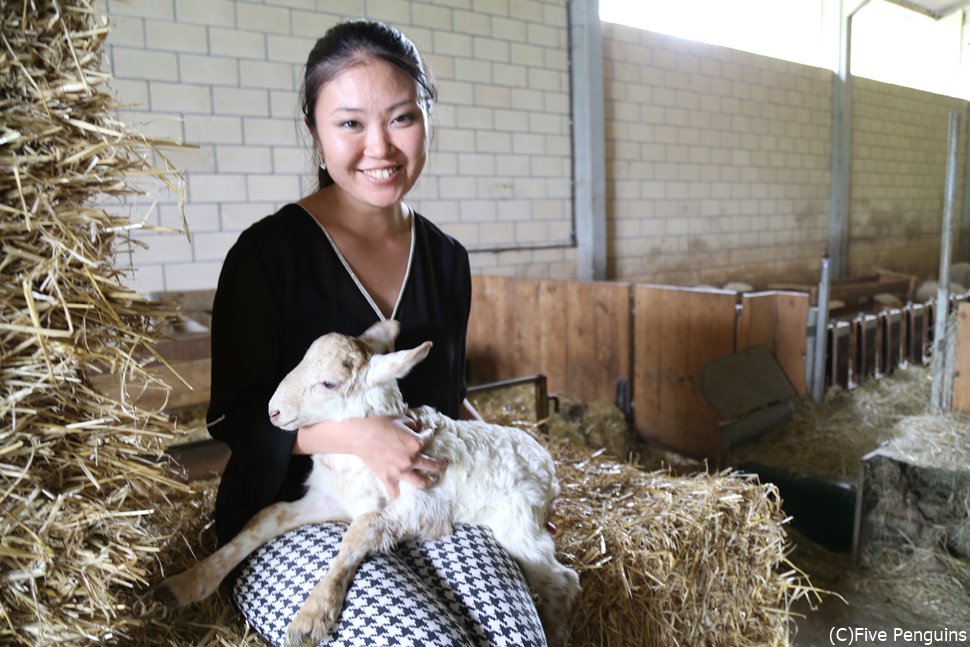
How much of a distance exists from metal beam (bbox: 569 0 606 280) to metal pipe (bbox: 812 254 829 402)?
2830 millimetres

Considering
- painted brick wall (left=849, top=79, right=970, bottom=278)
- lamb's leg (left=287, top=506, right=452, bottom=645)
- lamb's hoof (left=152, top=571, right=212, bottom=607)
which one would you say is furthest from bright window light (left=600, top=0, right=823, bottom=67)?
lamb's hoof (left=152, top=571, right=212, bottom=607)

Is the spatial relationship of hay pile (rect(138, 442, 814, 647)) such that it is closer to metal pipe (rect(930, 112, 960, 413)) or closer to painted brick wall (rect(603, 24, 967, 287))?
metal pipe (rect(930, 112, 960, 413))

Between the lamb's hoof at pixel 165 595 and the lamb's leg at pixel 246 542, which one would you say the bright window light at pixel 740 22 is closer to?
the lamb's leg at pixel 246 542

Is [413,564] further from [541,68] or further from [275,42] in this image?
[541,68]

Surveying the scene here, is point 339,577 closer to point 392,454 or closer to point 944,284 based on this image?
point 392,454

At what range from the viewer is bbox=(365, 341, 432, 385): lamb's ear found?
1.36m

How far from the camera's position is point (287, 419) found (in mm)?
1406

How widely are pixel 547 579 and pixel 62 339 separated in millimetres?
1137

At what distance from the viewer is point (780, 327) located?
14.8 feet

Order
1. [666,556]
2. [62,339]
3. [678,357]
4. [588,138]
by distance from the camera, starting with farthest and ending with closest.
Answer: [588,138] < [678,357] < [666,556] < [62,339]

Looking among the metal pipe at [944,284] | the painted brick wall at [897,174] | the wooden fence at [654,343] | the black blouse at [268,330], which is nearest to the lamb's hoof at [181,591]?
the black blouse at [268,330]

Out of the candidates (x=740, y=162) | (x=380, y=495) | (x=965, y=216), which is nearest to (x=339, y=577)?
(x=380, y=495)

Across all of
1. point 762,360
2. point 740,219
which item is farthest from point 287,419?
point 740,219

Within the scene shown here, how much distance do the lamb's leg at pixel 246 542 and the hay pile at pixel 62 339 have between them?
227 millimetres
